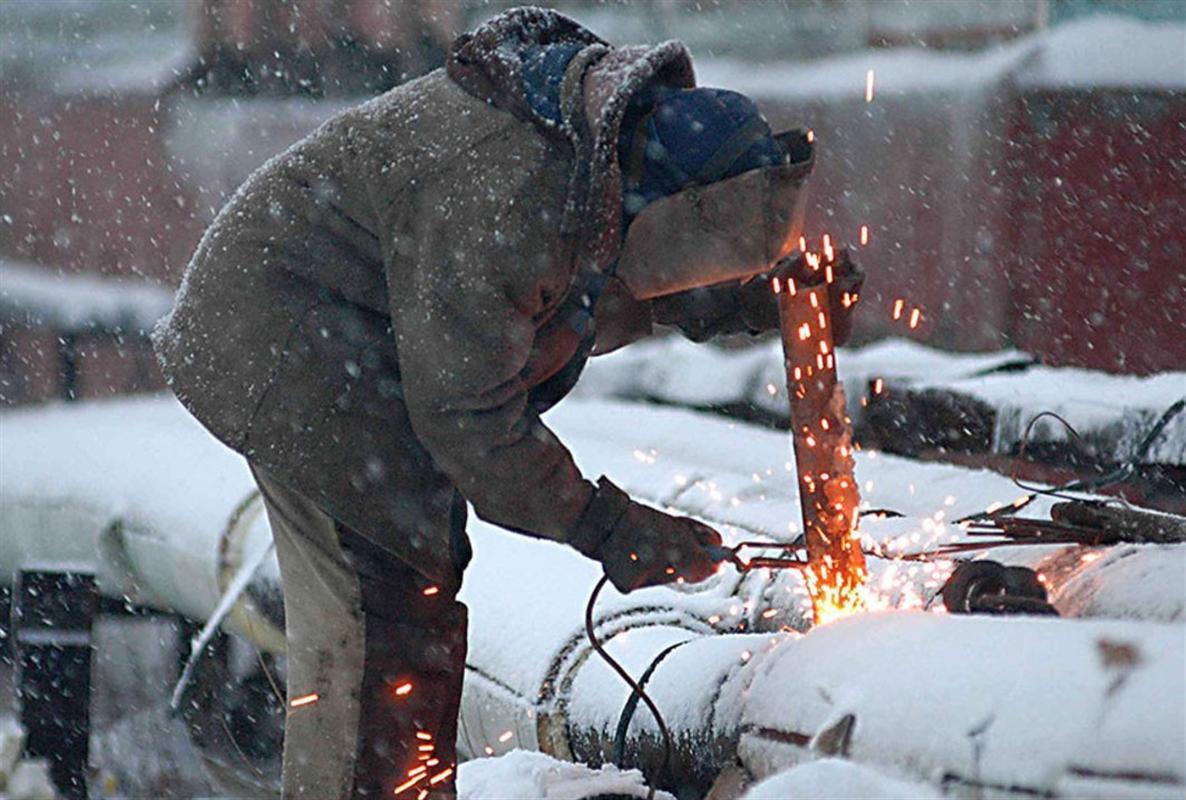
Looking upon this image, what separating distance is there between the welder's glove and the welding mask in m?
0.36

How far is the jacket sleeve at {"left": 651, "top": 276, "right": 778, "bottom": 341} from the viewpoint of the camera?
317cm

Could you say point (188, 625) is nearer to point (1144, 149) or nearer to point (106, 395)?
point (106, 395)

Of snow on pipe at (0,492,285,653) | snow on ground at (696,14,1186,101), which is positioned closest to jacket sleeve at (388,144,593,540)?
snow on pipe at (0,492,285,653)

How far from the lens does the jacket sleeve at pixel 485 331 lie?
2.61m

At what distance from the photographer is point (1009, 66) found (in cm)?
736

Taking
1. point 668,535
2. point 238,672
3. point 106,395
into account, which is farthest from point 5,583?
point 668,535

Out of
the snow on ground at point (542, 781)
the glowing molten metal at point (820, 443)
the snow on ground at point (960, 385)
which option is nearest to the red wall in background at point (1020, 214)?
the snow on ground at point (960, 385)

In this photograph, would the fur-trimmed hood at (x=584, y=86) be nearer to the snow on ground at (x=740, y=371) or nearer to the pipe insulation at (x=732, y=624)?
the pipe insulation at (x=732, y=624)

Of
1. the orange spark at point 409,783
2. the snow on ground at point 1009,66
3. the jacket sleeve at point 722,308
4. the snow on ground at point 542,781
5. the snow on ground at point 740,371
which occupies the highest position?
the jacket sleeve at point 722,308

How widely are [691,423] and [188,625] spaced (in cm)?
226

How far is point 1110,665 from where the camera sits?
1970mm

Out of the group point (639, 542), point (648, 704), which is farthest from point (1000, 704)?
point (648, 704)

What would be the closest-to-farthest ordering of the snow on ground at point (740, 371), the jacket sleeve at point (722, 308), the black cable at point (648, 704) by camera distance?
the black cable at point (648, 704) < the jacket sleeve at point (722, 308) < the snow on ground at point (740, 371)

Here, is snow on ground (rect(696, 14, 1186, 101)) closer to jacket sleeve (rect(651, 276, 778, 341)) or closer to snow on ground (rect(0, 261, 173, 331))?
snow on ground (rect(0, 261, 173, 331))
